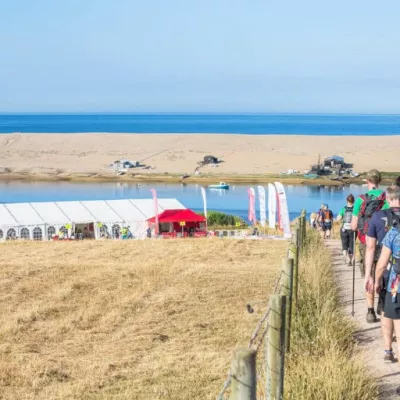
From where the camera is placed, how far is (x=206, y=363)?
318 inches

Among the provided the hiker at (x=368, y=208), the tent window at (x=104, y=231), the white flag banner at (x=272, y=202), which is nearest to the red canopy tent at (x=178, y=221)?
the tent window at (x=104, y=231)

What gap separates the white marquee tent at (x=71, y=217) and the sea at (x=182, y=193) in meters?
15.2

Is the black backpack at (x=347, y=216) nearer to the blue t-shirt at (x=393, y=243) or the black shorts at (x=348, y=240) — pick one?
the black shorts at (x=348, y=240)

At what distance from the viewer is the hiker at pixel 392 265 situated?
5762mm

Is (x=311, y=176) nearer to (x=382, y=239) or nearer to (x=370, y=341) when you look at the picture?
(x=370, y=341)

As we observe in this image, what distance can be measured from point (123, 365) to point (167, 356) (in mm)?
536

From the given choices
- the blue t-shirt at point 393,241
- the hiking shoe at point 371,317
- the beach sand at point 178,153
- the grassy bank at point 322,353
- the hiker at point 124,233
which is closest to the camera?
the grassy bank at point 322,353

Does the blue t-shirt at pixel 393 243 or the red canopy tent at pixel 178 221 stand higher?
the blue t-shirt at pixel 393 243

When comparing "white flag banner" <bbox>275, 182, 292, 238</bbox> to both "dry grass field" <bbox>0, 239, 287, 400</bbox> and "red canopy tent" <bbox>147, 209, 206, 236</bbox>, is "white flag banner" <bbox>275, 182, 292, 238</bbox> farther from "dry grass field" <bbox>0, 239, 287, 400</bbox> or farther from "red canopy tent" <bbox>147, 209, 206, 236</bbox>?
"dry grass field" <bbox>0, 239, 287, 400</bbox>

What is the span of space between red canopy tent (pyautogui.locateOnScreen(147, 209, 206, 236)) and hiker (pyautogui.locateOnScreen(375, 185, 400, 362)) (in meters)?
22.0

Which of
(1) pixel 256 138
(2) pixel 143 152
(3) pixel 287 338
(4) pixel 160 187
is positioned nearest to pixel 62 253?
(3) pixel 287 338

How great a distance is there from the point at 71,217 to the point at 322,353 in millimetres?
23475

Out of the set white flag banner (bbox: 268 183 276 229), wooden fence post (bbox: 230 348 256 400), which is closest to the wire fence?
wooden fence post (bbox: 230 348 256 400)

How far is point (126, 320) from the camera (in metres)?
10.6
